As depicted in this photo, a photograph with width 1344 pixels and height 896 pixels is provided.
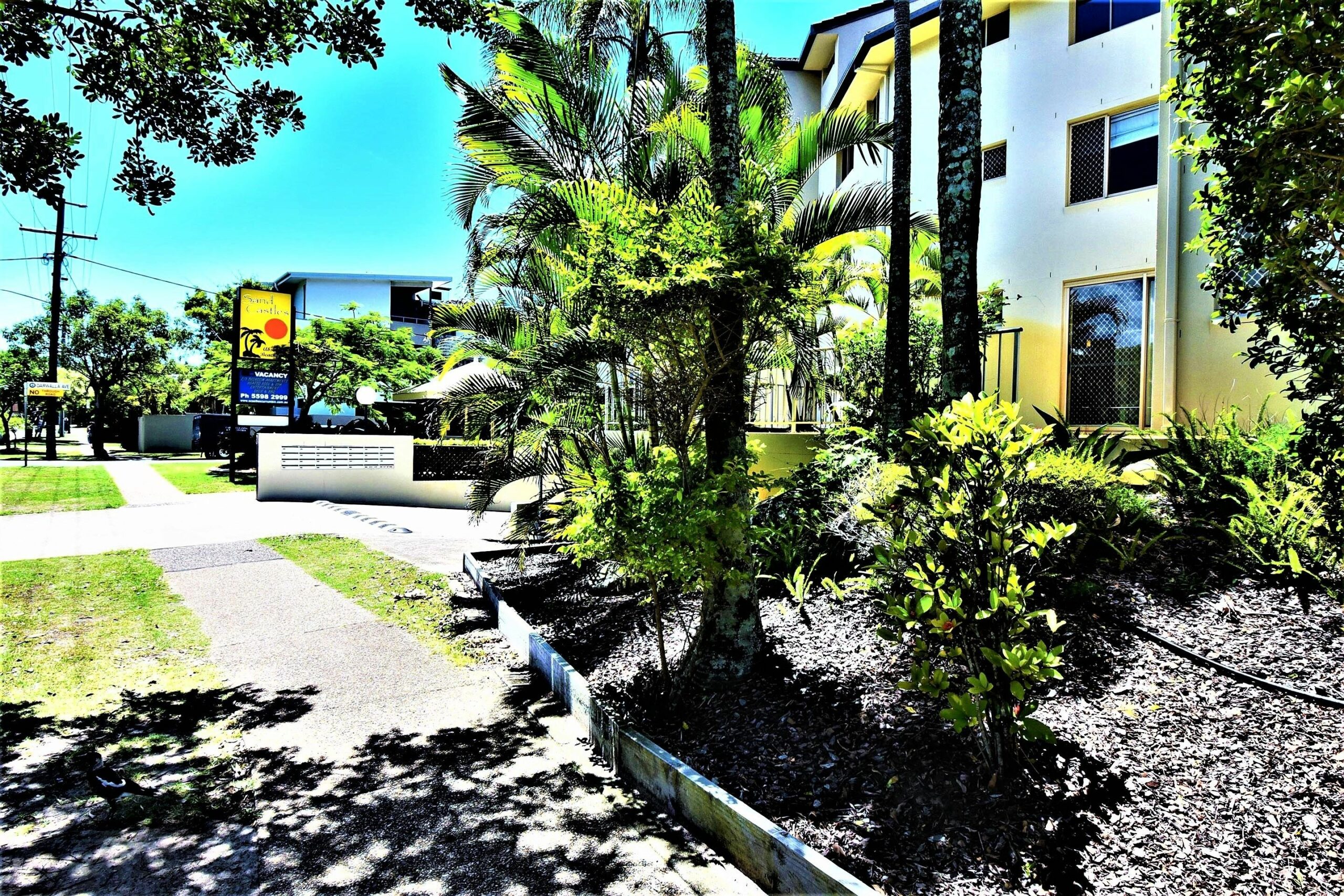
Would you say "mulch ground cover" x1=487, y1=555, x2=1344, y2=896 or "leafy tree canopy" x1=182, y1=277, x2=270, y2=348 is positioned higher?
"leafy tree canopy" x1=182, y1=277, x2=270, y2=348

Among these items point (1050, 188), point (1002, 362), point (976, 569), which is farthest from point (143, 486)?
point (976, 569)

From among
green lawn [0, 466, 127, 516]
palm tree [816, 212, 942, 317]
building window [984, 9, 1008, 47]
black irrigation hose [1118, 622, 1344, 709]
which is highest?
building window [984, 9, 1008, 47]

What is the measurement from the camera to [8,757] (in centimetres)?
436

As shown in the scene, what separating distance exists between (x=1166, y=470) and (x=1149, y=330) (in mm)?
5095

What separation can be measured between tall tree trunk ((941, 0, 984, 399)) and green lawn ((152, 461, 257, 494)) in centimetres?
1763

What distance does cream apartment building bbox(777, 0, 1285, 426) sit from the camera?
860cm

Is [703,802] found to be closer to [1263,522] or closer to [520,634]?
[520,634]

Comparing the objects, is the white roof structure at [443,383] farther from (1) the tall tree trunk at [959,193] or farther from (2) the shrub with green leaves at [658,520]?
(1) the tall tree trunk at [959,193]

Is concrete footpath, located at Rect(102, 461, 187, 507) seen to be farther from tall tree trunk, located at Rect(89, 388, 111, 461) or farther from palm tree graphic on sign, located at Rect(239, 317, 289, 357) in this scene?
tall tree trunk, located at Rect(89, 388, 111, 461)

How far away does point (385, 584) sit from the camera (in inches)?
353

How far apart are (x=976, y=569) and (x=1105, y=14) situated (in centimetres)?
1156

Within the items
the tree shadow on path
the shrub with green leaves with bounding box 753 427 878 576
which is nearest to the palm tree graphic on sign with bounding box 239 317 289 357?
the tree shadow on path

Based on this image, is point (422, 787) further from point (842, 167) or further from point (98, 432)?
point (98, 432)

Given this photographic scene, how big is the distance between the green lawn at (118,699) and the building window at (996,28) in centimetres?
1410
